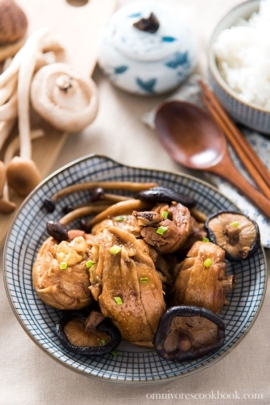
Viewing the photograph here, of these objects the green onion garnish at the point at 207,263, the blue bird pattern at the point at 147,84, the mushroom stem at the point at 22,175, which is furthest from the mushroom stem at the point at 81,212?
the blue bird pattern at the point at 147,84

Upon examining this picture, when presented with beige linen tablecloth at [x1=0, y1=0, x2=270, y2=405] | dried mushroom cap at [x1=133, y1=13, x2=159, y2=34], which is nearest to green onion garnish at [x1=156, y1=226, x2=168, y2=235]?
beige linen tablecloth at [x1=0, y1=0, x2=270, y2=405]

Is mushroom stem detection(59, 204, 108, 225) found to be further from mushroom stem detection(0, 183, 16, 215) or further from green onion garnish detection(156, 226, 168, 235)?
green onion garnish detection(156, 226, 168, 235)

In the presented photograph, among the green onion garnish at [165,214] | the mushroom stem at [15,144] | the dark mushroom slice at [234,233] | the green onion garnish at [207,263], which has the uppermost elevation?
the green onion garnish at [165,214]

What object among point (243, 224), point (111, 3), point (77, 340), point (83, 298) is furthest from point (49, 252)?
point (111, 3)

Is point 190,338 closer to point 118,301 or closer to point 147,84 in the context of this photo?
point 118,301

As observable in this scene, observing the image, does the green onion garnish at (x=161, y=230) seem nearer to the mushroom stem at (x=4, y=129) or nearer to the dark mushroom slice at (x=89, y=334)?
the dark mushroom slice at (x=89, y=334)

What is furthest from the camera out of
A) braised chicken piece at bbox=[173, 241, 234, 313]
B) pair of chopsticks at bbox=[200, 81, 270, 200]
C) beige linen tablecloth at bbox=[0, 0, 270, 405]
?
pair of chopsticks at bbox=[200, 81, 270, 200]
